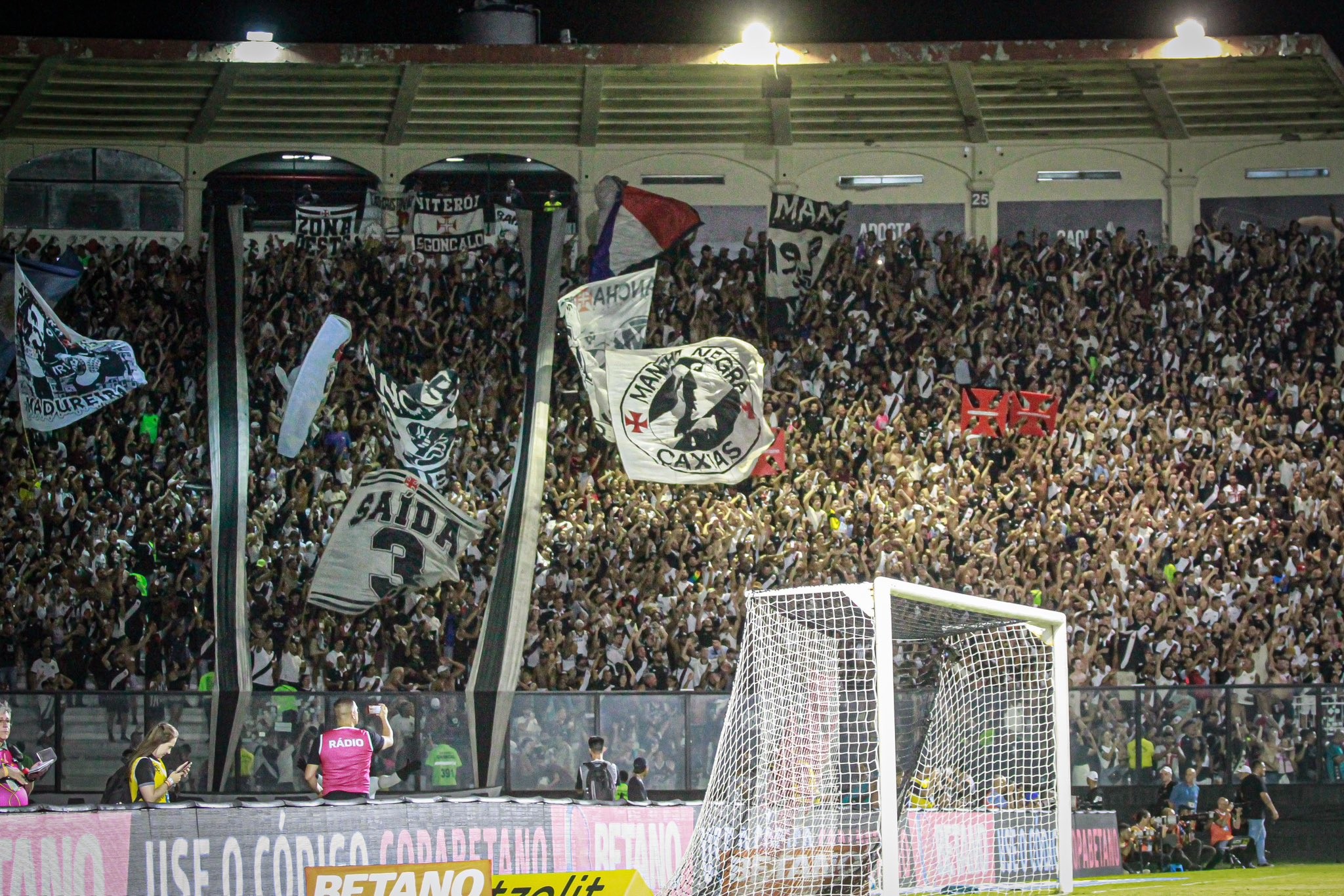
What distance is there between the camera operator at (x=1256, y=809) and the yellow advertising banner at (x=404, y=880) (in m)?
10.7

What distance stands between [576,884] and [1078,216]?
21.8 meters

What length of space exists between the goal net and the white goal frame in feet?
0.04

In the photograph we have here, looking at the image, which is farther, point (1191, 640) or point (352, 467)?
point (352, 467)

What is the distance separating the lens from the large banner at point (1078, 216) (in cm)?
2961

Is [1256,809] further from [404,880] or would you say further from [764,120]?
[764,120]

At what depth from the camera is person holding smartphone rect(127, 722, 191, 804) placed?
11.4 m

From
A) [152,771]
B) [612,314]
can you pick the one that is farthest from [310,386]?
[152,771]

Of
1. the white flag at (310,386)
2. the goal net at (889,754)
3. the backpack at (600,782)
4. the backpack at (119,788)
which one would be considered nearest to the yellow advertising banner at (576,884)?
the goal net at (889,754)

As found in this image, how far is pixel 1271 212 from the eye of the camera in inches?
1156

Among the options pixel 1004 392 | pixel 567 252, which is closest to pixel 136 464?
pixel 567 252

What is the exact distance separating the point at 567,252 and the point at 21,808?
62.7 ft

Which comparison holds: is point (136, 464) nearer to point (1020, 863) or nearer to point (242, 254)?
point (242, 254)

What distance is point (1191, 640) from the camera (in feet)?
68.1

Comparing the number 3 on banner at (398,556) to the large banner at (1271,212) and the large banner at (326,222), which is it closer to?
the large banner at (326,222)
